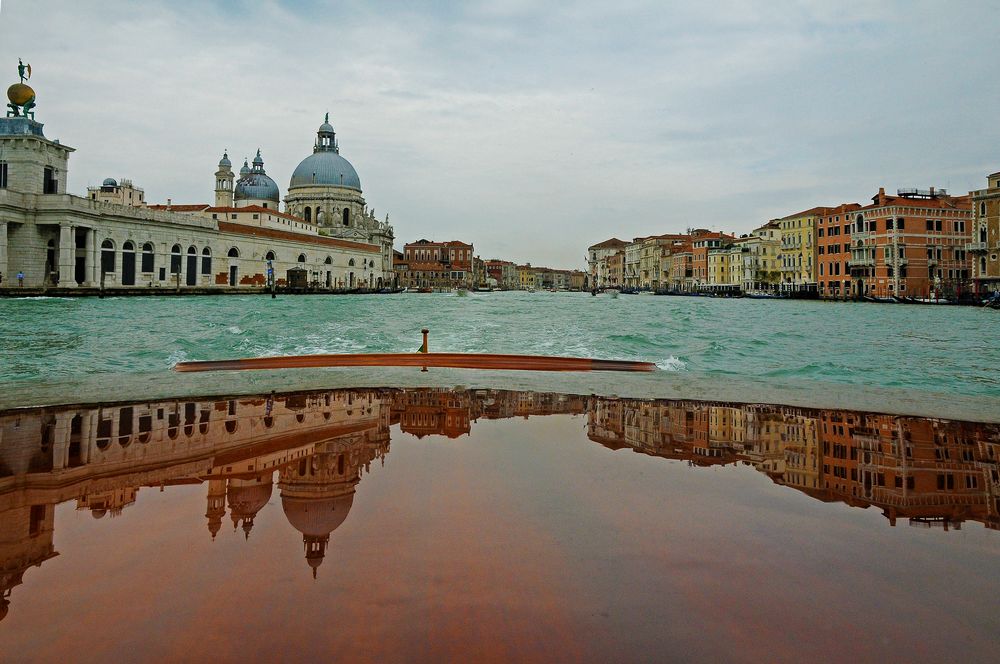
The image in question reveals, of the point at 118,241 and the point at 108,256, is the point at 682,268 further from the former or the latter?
the point at 108,256

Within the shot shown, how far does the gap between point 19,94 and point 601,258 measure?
4295 inches

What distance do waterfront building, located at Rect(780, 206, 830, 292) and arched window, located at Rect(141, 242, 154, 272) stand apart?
61.8m

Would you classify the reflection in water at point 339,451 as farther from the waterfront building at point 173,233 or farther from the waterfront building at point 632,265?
the waterfront building at point 632,265

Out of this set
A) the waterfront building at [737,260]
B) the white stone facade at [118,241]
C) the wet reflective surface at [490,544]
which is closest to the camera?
the wet reflective surface at [490,544]

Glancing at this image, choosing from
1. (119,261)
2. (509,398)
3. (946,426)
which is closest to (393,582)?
(509,398)

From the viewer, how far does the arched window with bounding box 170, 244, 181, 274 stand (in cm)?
5031

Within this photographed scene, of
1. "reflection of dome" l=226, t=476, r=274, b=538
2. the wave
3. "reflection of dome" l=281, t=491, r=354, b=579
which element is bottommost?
"reflection of dome" l=281, t=491, r=354, b=579

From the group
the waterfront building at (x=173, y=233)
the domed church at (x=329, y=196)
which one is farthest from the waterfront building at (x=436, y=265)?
the domed church at (x=329, y=196)

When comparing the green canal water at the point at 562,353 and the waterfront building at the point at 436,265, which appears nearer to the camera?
the green canal water at the point at 562,353

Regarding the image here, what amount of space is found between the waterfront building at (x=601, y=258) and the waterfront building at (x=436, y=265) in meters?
31.0

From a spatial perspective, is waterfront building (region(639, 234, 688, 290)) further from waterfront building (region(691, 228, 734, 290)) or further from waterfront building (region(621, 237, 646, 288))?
waterfront building (region(691, 228, 734, 290))

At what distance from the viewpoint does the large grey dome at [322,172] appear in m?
81.7

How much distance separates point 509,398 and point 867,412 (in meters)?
3.65

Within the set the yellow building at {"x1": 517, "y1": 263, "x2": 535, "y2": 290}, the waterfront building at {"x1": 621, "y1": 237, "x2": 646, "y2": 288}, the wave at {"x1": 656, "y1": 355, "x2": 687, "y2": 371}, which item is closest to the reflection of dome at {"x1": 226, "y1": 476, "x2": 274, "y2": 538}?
the wave at {"x1": 656, "y1": 355, "x2": 687, "y2": 371}
